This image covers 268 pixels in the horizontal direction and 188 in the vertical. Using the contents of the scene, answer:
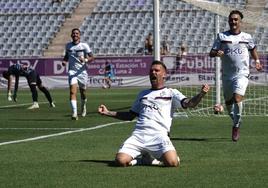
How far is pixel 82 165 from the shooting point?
1017 cm

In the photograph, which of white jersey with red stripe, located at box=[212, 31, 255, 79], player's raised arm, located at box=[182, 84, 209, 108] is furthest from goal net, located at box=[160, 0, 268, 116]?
player's raised arm, located at box=[182, 84, 209, 108]

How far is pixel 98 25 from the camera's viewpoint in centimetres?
4866

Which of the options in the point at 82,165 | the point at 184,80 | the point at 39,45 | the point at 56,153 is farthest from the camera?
the point at 39,45

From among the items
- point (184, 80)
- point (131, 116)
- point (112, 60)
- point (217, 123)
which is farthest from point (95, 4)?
point (131, 116)

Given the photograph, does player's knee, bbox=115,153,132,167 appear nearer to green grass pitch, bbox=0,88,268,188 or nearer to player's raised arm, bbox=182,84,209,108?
green grass pitch, bbox=0,88,268,188

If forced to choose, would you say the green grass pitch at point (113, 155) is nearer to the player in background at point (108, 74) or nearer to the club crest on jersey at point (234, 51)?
the club crest on jersey at point (234, 51)

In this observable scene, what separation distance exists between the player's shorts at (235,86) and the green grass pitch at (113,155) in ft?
2.58

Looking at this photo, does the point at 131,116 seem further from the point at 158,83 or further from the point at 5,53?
the point at 5,53

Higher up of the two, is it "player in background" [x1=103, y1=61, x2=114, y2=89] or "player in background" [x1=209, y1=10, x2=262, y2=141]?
"player in background" [x1=209, y1=10, x2=262, y2=141]

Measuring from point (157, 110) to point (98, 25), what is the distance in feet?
127

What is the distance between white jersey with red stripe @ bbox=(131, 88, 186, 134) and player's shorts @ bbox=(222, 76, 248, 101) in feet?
12.0

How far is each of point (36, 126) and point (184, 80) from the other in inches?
863

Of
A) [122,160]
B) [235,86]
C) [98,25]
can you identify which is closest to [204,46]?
[98,25]

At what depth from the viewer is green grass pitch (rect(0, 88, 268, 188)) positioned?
28.7 ft
